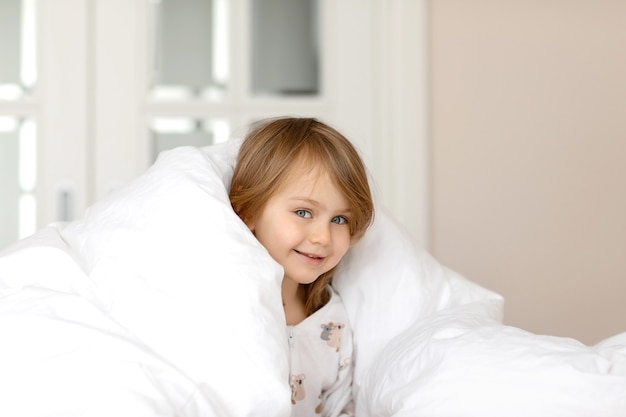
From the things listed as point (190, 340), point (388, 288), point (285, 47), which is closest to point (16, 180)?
point (285, 47)

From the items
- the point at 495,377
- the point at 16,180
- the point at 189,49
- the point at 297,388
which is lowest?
the point at 297,388

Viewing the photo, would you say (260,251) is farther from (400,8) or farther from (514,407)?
(400,8)

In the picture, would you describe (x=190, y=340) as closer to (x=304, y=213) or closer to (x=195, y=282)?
(x=195, y=282)

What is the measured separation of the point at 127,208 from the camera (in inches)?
48.6

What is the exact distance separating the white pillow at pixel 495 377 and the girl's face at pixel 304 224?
0.25m

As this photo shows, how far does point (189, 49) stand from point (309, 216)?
3.14ft

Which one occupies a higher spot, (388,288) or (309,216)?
(309,216)

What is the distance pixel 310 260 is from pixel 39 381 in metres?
0.57

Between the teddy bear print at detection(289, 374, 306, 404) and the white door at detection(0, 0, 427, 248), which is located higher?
the white door at detection(0, 0, 427, 248)

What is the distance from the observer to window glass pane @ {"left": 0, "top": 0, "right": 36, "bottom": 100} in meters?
2.16

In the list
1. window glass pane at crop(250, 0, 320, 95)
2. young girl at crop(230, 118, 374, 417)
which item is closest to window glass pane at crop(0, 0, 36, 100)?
window glass pane at crop(250, 0, 320, 95)

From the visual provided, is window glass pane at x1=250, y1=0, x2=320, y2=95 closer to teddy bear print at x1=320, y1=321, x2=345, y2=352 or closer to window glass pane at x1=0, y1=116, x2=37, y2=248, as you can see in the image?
window glass pane at x1=0, y1=116, x2=37, y2=248

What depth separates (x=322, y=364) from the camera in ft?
4.83

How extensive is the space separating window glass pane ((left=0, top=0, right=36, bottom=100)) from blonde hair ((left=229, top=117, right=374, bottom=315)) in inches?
37.7
